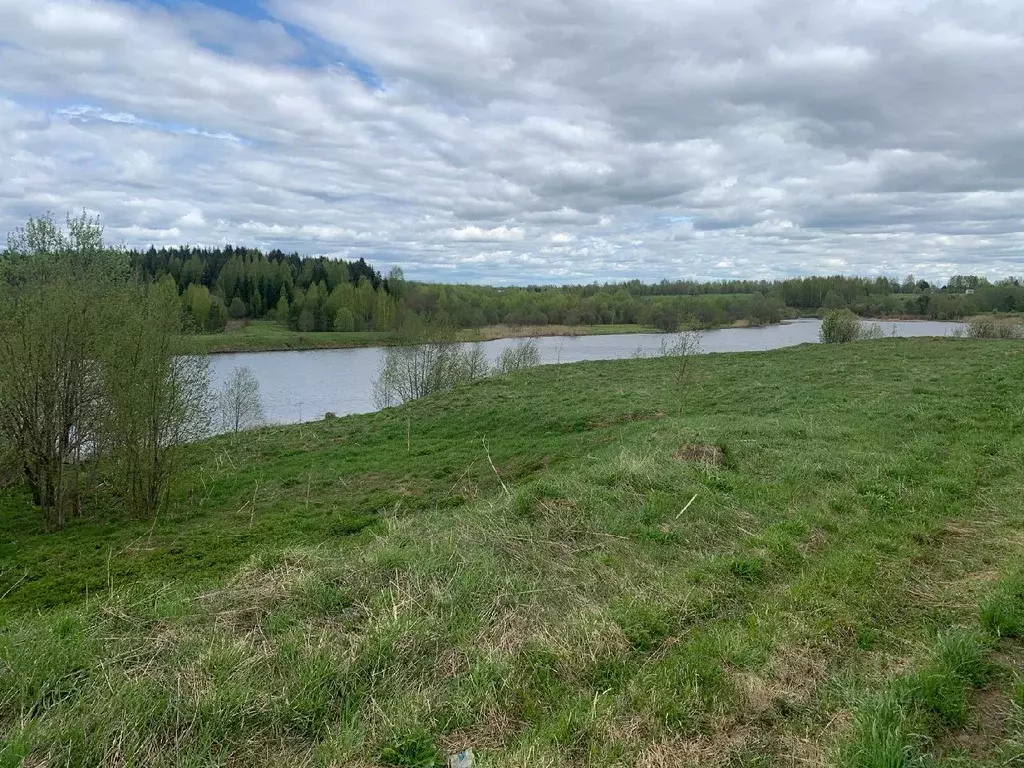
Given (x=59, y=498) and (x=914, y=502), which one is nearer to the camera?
(x=914, y=502)

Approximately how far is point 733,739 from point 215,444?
64.7 ft

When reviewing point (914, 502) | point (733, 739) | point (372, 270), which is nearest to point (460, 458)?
point (914, 502)

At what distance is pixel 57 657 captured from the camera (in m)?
3.97

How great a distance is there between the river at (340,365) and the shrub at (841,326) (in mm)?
2691

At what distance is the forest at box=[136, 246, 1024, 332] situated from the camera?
2913 inches

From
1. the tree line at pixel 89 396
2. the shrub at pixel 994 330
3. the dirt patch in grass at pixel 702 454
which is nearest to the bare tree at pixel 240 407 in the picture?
the tree line at pixel 89 396

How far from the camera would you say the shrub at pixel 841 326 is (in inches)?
1614

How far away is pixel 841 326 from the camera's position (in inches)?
1631

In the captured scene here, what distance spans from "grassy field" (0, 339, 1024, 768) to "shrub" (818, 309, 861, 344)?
34311 mm

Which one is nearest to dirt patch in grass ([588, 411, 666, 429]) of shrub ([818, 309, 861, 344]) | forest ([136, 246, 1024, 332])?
shrub ([818, 309, 861, 344])

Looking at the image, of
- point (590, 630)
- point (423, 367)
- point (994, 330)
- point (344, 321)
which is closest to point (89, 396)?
point (590, 630)

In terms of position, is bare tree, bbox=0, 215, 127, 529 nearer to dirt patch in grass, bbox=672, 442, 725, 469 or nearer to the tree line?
the tree line

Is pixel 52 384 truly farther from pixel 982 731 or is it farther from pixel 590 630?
pixel 982 731

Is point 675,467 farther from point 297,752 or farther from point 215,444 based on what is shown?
point 215,444
